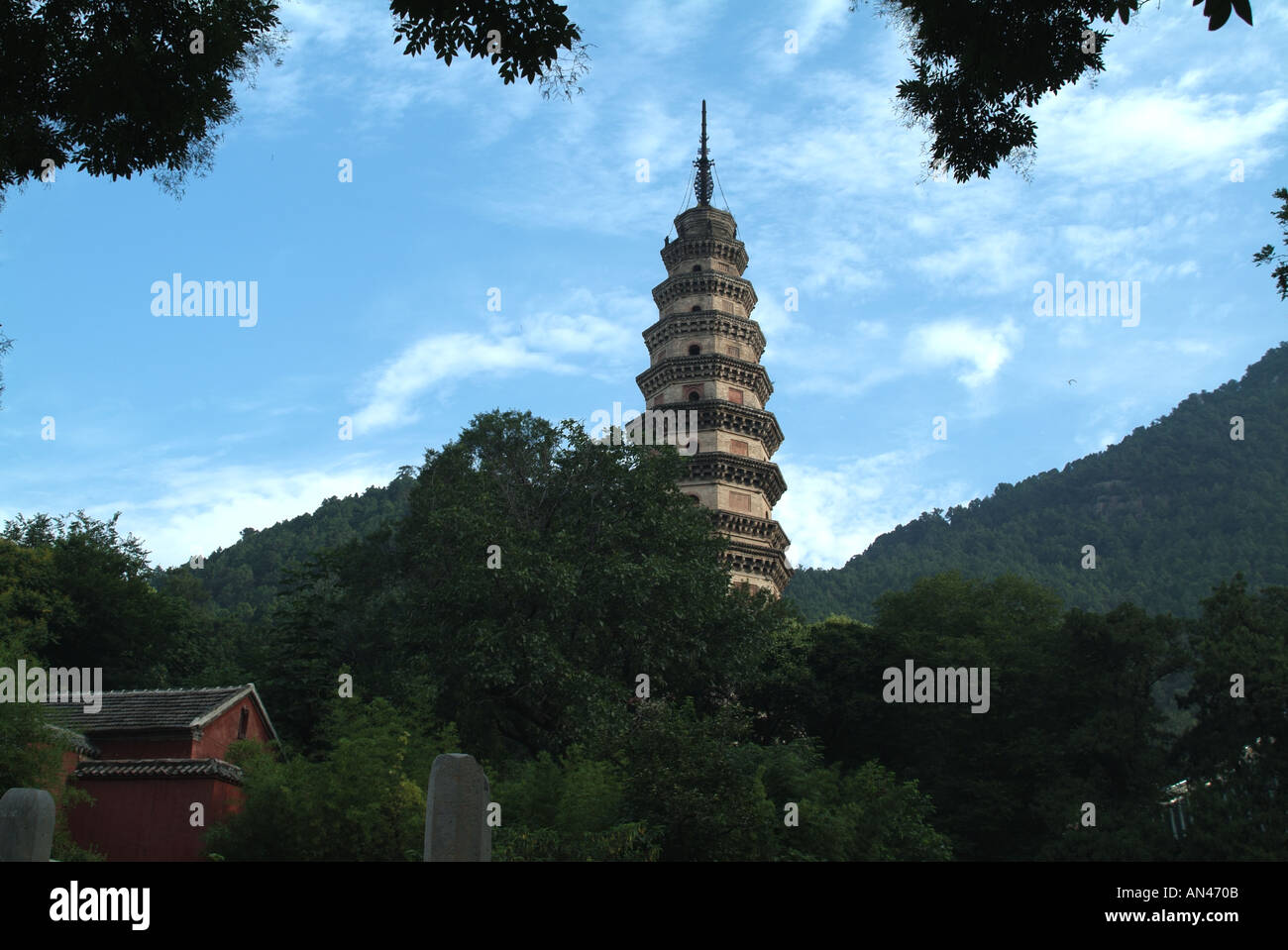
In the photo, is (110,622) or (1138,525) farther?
(1138,525)

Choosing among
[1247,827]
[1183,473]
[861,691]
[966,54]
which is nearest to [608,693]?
[861,691]

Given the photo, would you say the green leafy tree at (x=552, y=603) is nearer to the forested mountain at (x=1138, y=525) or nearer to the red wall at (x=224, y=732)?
the red wall at (x=224, y=732)

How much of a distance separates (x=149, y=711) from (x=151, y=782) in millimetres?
3073

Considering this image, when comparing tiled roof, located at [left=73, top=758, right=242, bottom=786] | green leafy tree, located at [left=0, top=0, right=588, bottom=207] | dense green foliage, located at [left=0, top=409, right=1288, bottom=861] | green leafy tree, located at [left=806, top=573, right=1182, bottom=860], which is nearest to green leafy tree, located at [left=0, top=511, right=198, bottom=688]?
dense green foliage, located at [left=0, top=409, right=1288, bottom=861]

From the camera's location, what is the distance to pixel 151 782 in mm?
24547

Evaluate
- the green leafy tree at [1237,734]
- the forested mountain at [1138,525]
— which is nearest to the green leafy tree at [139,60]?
the green leafy tree at [1237,734]

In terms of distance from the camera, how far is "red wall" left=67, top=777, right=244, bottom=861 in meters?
24.0

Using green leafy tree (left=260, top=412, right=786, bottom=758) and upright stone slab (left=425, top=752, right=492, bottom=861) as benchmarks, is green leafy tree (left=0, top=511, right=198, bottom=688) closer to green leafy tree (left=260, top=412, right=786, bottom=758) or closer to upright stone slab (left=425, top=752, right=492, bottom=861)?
green leafy tree (left=260, top=412, right=786, bottom=758)

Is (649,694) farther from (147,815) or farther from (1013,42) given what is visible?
(1013,42)

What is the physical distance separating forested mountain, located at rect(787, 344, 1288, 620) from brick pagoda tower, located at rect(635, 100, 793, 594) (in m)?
44.9

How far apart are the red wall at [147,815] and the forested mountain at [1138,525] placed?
221ft

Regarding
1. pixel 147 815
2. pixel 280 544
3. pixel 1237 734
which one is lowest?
pixel 147 815

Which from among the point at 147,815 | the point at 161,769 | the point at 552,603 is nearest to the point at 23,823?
the point at 161,769
